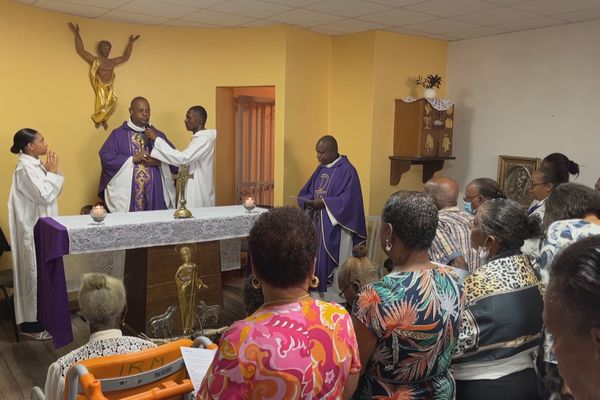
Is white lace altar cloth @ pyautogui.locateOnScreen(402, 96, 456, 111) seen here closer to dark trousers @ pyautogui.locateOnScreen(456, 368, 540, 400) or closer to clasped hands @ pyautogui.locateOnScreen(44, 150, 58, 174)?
clasped hands @ pyautogui.locateOnScreen(44, 150, 58, 174)

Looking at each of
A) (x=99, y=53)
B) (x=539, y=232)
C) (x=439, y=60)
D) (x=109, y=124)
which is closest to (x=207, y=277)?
(x=109, y=124)

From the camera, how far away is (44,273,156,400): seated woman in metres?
1.93

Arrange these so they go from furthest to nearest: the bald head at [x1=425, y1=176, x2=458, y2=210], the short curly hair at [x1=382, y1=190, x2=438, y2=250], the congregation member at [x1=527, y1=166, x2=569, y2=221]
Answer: the congregation member at [x1=527, y1=166, x2=569, y2=221] → the bald head at [x1=425, y1=176, x2=458, y2=210] → the short curly hair at [x1=382, y1=190, x2=438, y2=250]

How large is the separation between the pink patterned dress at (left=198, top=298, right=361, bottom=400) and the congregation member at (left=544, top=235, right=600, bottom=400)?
2.05 feet

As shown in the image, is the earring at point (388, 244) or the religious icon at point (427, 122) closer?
the earring at point (388, 244)

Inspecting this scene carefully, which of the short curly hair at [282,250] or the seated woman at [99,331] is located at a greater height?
the short curly hair at [282,250]

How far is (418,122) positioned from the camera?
5426 millimetres

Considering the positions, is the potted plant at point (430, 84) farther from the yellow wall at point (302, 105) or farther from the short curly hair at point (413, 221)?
the short curly hair at point (413, 221)

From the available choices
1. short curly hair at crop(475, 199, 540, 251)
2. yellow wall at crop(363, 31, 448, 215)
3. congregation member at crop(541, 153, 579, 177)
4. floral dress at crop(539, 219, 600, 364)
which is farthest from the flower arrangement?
short curly hair at crop(475, 199, 540, 251)

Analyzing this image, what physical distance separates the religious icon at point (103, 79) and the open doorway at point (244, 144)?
109 cm

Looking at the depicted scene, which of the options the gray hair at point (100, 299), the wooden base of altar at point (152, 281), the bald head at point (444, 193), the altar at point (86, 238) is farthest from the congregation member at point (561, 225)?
the wooden base of altar at point (152, 281)

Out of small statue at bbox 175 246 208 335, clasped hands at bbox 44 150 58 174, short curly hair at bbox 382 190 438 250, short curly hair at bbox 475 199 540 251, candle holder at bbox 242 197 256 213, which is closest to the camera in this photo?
short curly hair at bbox 382 190 438 250

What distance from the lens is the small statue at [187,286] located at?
3912mm

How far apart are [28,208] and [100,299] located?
2545 millimetres
